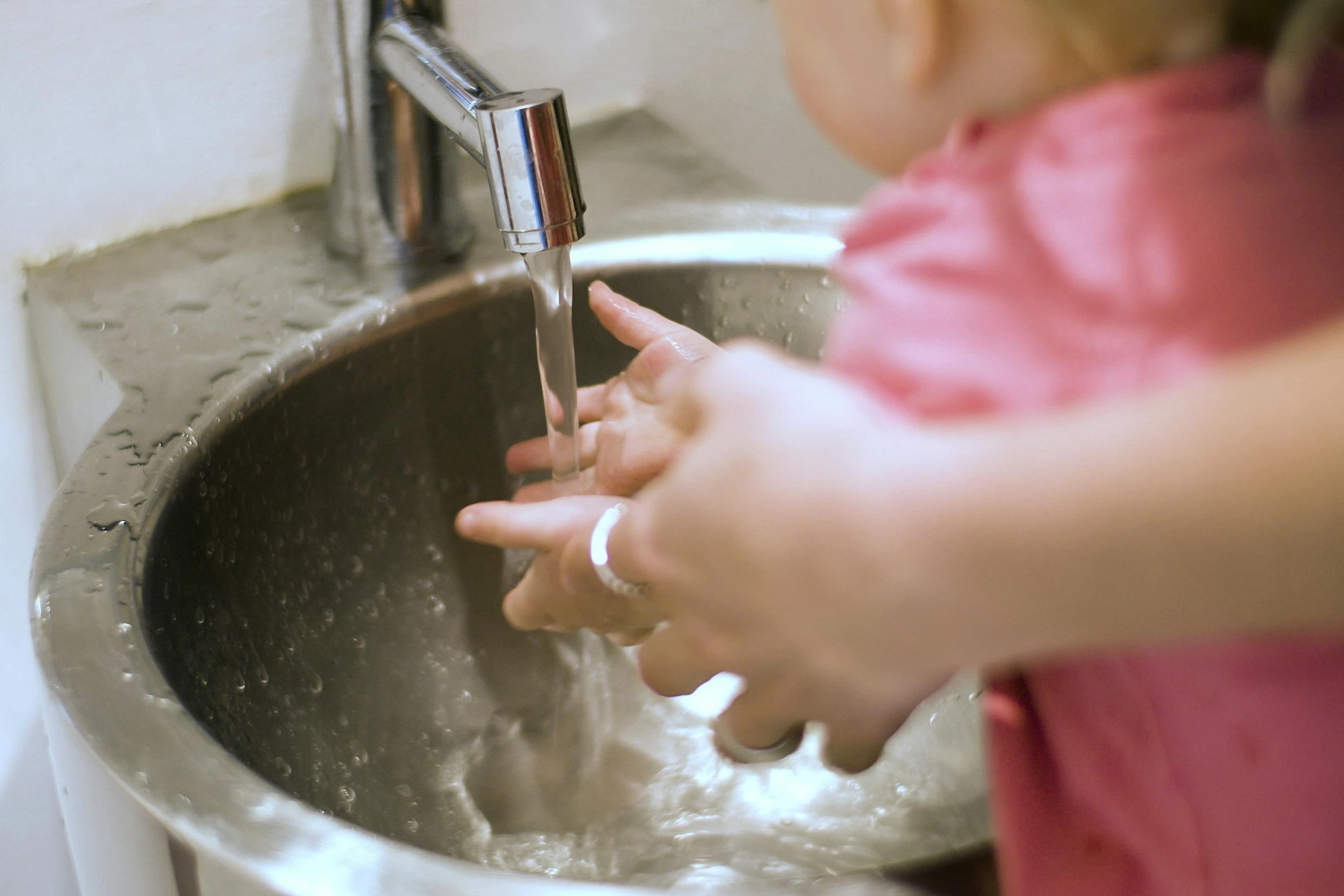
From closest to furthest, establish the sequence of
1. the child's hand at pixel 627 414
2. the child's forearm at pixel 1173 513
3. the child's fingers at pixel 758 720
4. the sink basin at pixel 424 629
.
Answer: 1. the child's forearm at pixel 1173 513
2. the child's fingers at pixel 758 720
3. the sink basin at pixel 424 629
4. the child's hand at pixel 627 414

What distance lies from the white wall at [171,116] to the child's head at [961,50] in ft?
1.30

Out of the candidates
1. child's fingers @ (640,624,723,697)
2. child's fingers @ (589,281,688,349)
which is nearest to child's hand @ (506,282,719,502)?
child's fingers @ (589,281,688,349)

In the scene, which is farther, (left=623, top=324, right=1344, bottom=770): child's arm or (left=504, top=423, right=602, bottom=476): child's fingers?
(left=504, top=423, right=602, bottom=476): child's fingers

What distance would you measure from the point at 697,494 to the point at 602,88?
63 centimetres

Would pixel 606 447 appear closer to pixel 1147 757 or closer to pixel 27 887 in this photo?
pixel 1147 757

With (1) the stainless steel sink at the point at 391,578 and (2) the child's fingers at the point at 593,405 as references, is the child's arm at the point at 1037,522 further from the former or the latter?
(2) the child's fingers at the point at 593,405

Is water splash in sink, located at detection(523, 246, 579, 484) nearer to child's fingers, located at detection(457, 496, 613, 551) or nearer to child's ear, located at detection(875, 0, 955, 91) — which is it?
child's fingers, located at detection(457, 496, 613, 551)

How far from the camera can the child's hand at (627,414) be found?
625 mm

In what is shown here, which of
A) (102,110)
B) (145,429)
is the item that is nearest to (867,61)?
(145,429)

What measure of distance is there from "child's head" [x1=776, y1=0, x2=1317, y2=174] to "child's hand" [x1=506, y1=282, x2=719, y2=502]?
0.25 metres

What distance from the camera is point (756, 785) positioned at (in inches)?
26.0

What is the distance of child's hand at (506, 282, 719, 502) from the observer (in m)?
0.62

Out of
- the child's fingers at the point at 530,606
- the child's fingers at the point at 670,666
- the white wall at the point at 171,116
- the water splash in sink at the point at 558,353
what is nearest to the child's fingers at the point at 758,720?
the child's fingers at the point at 670,666

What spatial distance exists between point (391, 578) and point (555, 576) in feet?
0.65
